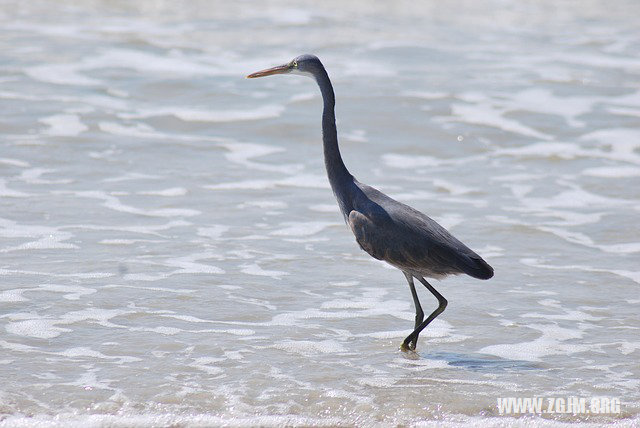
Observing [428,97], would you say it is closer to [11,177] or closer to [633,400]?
[11,177]

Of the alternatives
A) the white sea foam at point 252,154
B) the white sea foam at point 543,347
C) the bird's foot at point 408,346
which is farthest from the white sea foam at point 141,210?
the white sea foam at point 543,347

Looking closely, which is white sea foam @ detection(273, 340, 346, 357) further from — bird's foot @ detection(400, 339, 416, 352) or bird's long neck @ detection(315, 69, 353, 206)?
bird's long neck @ detection(315, 69, 353, 206)

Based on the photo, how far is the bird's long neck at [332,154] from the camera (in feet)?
18.6

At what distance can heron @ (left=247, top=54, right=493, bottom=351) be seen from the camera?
5230mm

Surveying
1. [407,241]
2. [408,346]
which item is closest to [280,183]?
[407,241]

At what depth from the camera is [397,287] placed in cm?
636

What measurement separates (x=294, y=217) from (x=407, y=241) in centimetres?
237

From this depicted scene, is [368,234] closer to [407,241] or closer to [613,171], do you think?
[407,241]

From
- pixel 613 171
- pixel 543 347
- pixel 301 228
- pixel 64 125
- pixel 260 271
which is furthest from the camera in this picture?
pixel 64 125

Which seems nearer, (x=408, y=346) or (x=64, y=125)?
(x=408, y=346)

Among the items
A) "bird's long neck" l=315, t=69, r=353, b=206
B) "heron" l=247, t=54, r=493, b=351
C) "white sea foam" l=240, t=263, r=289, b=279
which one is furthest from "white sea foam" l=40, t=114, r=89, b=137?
"heron" l=247, t=54, r=493, b=351

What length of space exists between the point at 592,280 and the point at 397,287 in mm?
1252

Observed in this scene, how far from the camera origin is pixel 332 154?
5.74 m

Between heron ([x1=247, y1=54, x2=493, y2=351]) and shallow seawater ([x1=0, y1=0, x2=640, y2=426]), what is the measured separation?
1.14ft
